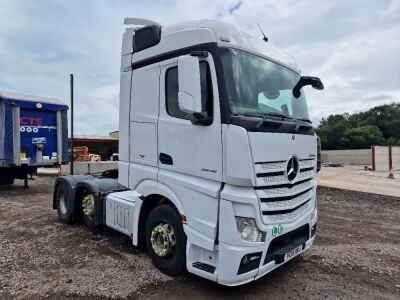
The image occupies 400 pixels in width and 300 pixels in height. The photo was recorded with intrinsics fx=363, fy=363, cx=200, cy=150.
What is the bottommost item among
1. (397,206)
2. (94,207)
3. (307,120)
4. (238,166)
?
(397,206)

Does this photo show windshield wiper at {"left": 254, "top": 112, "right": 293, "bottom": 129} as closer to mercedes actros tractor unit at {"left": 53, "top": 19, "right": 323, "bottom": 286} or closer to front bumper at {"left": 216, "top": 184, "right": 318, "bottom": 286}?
mercedes actros tractor unit at {"left": 53, "top": 19, "right": 323, "bottom": 286}

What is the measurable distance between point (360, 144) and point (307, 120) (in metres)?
59.9

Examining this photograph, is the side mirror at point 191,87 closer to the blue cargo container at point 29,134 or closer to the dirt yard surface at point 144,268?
the dirt yard surface at point 144,268

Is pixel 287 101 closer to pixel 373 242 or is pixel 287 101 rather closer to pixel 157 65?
pixel 157 65

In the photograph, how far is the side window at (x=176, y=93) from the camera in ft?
12.6

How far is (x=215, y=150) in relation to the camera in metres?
3.84

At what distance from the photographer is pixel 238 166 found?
3645 millimetres

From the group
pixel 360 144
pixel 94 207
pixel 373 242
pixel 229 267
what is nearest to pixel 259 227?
pixel 229 267

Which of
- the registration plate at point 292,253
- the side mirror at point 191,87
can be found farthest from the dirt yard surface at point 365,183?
the side mirror at point 191,87

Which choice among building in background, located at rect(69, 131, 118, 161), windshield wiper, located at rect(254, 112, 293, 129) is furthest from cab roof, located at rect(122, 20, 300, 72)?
building in background, located at rect(69, 131, 118, 161)

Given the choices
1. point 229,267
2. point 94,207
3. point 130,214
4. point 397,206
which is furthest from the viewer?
point 397,206

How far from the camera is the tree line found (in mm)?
60000

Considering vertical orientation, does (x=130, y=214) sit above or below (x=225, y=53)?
below

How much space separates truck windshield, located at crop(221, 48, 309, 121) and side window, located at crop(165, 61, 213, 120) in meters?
0.20
